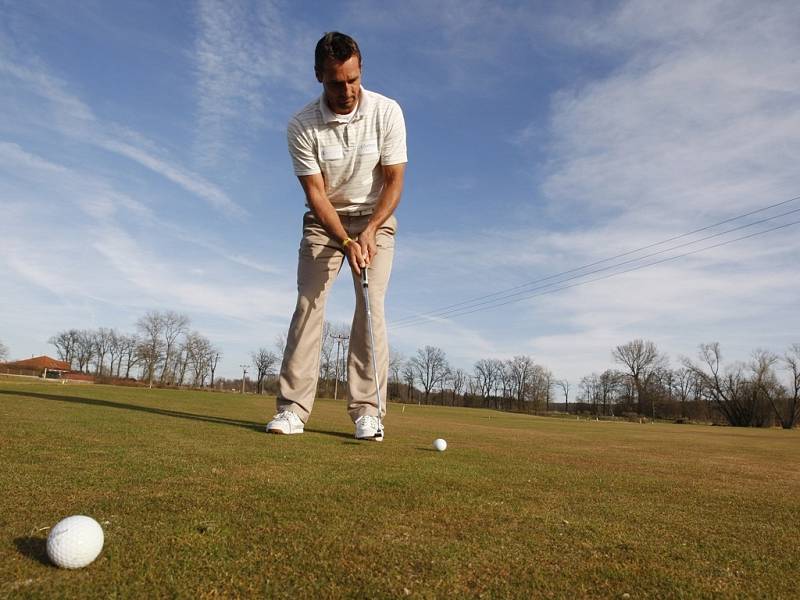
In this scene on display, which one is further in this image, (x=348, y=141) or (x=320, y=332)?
(x=320, y=332)

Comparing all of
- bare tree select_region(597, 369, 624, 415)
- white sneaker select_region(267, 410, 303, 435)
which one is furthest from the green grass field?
bare tree select_region(597, 369, 624, 415)

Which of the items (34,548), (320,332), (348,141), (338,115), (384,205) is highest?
(338,115)

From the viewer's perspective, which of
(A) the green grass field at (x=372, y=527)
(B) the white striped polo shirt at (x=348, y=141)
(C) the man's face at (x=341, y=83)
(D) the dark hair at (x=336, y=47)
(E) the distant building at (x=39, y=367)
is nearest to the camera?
(A) the green grass field at (x=372, y=527)

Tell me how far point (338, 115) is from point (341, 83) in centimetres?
36

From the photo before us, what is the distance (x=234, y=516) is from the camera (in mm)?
2057

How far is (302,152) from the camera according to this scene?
16.7 ft

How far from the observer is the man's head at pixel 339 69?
455 centimetres

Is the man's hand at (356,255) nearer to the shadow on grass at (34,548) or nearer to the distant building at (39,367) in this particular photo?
the shadow on grass at (34,548)

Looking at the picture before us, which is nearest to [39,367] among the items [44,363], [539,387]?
[44,363]

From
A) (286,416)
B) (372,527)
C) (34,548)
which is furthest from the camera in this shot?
(286,416)

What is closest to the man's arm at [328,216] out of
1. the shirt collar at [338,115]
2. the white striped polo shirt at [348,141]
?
the white striped polo shirt at [348,141]

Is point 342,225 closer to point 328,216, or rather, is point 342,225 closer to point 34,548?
point 328,216

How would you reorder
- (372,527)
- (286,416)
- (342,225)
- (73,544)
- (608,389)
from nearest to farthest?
(73,544)
(372,527)
(286,416)
(342,225)
(608,389)

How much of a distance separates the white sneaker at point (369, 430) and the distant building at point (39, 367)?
109193 mm
